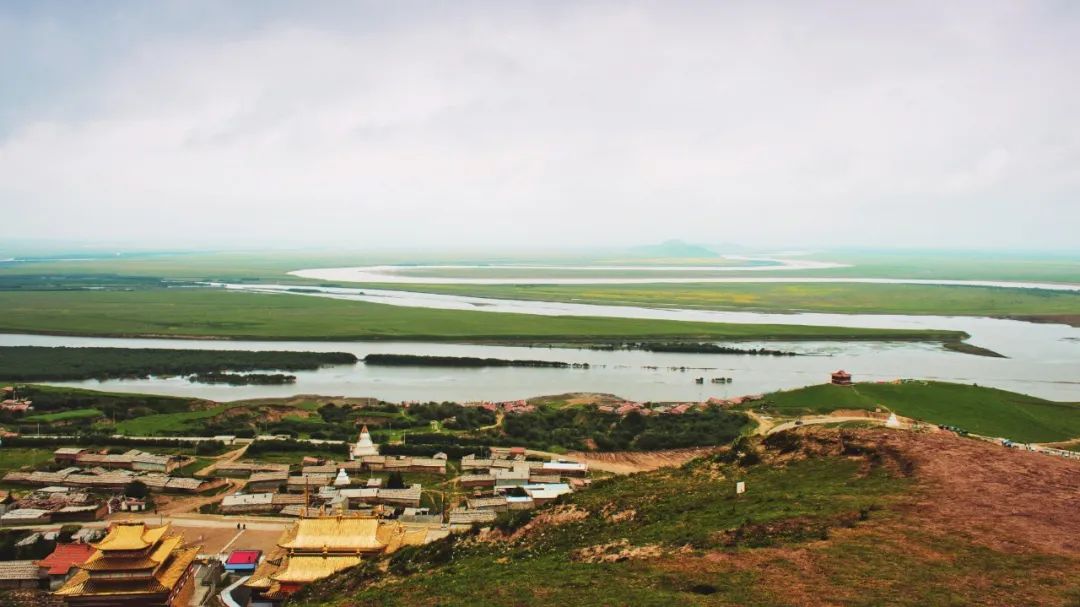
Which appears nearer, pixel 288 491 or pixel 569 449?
pixel 288 491

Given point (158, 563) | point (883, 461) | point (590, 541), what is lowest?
point (158, 563)

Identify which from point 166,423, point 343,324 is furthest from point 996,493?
point 343,324

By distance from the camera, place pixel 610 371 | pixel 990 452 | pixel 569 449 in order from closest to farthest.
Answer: pixel 990 452 < pixel 569 449 < pixel 610 371

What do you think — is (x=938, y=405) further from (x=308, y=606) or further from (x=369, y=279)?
(x=369, y=279)

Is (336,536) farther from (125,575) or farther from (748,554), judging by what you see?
(748,554)

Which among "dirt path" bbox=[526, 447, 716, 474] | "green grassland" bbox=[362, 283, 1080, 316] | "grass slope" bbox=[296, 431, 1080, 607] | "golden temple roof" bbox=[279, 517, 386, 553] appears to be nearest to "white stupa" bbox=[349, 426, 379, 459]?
"dirt path" bbox=[526, 447, 716, 474]

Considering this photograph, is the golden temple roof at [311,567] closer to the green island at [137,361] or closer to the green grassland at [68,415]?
the green grassland at [68,415]

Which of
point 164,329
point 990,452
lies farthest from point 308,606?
point 164,329

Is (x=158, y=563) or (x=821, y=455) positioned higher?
(x=821, y=455)

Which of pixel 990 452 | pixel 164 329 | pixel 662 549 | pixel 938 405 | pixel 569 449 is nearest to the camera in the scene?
pixel 662 549
